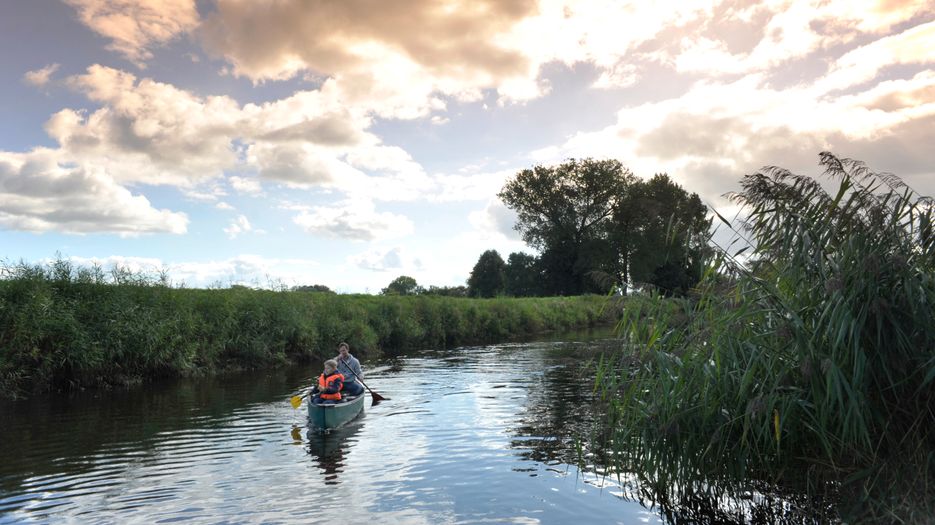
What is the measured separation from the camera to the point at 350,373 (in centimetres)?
1631

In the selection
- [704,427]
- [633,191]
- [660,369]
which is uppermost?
[633,191]

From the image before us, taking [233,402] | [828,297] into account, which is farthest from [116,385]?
[828,297]

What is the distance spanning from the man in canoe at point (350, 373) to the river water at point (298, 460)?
28.8 inches

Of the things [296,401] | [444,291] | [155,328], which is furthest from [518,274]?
[296,401]

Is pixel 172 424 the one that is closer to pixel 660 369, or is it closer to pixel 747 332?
pixel 660 369

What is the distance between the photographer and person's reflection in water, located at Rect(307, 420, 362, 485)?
32.3 ft

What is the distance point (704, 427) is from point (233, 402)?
13.1 meters

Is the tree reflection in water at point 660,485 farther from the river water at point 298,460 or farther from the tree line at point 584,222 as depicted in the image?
the tree line at point 584,222

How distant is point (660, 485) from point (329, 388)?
8222 millimetres

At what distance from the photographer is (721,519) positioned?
23.0ft

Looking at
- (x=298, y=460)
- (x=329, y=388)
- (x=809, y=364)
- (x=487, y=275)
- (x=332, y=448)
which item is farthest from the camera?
(x=487, y=275)

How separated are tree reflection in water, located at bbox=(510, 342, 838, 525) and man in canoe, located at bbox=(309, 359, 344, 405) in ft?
12.7

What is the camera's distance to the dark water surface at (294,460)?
7879 millimetres

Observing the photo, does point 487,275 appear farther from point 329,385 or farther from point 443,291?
point 329,385
